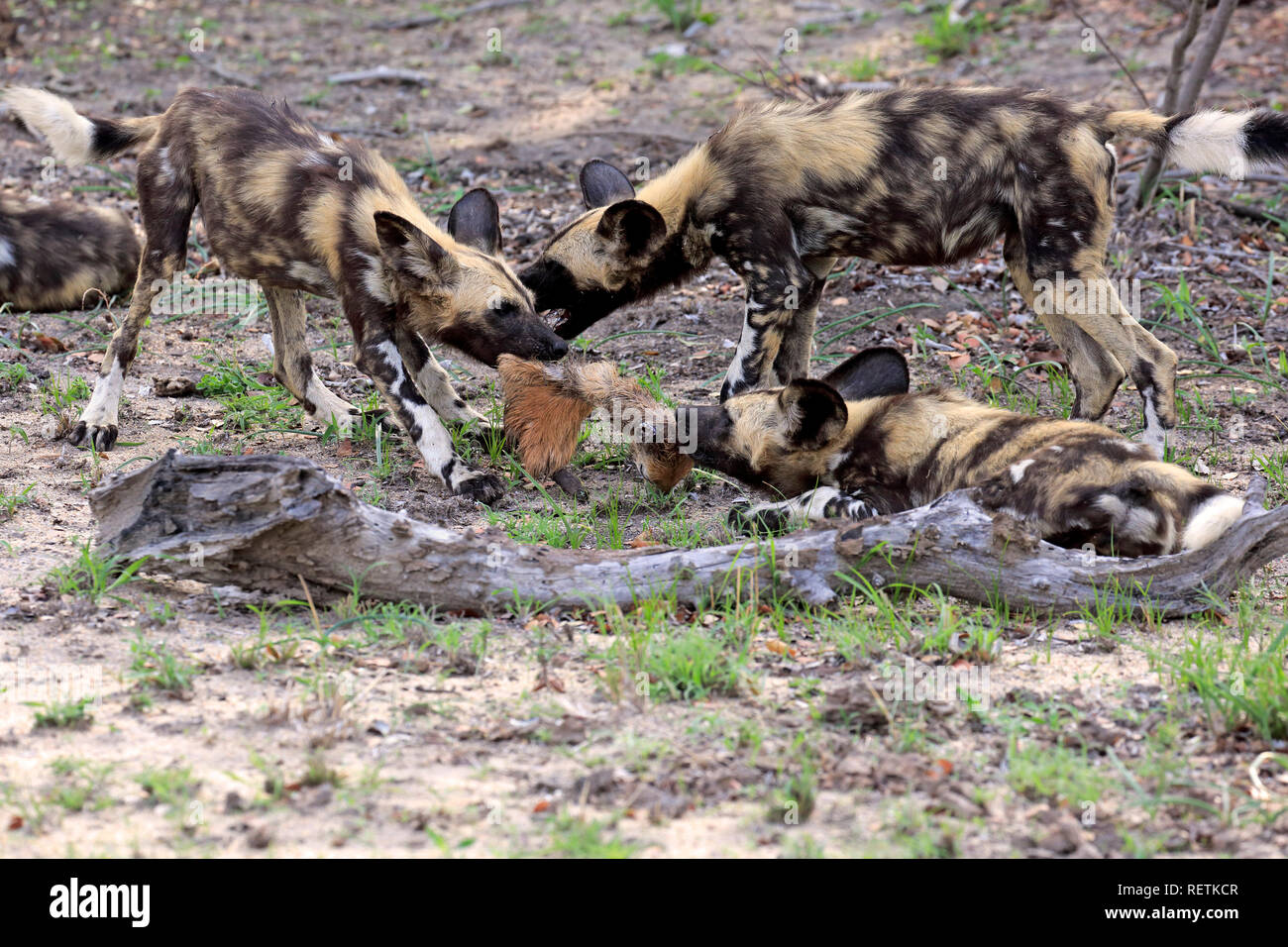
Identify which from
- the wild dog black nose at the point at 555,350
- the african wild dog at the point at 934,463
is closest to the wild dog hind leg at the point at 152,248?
the wild dog black nose at the point at 555,350

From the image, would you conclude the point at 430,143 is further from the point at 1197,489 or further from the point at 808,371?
the point at 1197,489

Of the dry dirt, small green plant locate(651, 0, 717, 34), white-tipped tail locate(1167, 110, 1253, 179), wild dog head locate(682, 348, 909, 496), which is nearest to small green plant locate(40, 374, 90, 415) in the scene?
the dry dirt

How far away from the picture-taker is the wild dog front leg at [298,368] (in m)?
5.21

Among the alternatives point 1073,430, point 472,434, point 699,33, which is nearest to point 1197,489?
point 1073,430

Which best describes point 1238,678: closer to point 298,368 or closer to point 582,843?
point 582,843

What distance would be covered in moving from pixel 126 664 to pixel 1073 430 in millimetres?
2716

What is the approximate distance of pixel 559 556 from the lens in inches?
141

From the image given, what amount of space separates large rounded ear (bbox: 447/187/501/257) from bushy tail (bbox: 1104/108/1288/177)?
233cm

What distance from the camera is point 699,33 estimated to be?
32.5 feet

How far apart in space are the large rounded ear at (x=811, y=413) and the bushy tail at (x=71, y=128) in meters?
2.81

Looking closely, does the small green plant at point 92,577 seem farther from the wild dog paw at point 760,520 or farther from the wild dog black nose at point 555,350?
the wild dog paw at point 760,520

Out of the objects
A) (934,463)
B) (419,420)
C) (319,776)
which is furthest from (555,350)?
(319,776)

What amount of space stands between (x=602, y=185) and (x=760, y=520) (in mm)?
2010

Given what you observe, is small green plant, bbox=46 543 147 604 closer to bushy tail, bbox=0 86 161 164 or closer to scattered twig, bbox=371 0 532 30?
bushy tail, bbox=0 86 161 164
